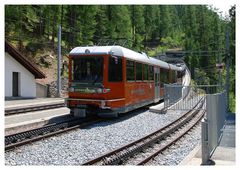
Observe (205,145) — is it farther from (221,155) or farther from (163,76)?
(163,76)

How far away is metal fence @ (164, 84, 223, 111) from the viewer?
20656 mm

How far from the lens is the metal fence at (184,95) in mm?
20656

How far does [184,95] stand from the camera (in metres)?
20.8

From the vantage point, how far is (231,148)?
978 cm

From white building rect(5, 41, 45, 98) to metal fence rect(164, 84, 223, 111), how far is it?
579 inches

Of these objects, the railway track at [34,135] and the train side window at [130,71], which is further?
the train side window at [130,71]

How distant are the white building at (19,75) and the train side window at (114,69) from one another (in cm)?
1636

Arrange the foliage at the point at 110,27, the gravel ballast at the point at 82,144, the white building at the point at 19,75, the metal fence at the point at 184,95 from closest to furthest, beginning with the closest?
the gravel ballast at the point at 82,144 < the metal fence at the point at 184,95 < the white building at the point at 19,75 < the foliage at the point at 110,27

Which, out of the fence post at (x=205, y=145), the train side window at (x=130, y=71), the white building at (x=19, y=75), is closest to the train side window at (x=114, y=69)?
the train side window at (x=130, y=71)

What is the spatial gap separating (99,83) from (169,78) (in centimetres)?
1381

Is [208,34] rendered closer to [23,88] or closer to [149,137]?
[23,88]

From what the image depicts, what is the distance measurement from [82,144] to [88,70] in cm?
525

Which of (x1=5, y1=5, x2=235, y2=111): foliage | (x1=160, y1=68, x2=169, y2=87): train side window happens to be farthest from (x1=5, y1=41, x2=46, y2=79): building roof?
(x1=160, y1=68, x2=169, y2=87): train side window

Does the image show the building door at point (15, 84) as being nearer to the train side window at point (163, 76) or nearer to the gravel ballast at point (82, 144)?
the train side window at point (163, 76)
